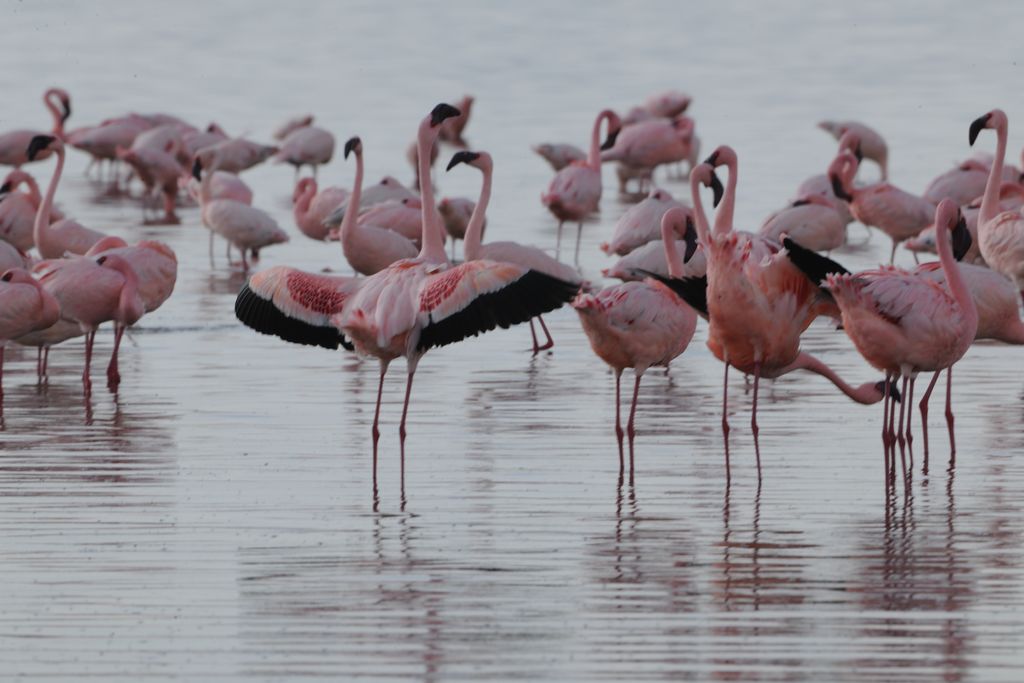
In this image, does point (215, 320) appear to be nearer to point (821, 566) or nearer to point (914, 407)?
point (914, 407)

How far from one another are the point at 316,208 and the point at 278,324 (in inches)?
311

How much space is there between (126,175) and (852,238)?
34.6ft

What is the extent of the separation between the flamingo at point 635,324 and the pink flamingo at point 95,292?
A: 3.06m

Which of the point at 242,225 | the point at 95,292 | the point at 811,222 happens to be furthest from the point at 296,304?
the point at 242,225

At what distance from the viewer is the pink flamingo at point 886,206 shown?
15141 mm

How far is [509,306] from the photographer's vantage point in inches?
309

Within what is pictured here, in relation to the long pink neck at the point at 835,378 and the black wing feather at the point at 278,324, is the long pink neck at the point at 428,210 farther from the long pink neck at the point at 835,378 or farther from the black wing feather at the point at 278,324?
the long pink neck at the point at 835,378

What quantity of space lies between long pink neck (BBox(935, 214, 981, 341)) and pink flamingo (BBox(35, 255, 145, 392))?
14.2 feet

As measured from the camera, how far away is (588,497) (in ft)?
24.5

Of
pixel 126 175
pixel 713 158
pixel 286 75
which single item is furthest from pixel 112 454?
pixel 286 75

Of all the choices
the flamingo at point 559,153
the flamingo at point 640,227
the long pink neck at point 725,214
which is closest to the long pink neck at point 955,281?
the long pink neck at point 725,214

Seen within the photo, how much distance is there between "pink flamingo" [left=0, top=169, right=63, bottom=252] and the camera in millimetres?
13930

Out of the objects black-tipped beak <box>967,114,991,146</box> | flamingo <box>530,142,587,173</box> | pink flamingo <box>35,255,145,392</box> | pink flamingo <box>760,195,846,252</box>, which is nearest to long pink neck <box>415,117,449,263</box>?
pink flamingo <box>35,255,145,392</box>

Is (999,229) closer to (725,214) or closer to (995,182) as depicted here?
(995,182)
